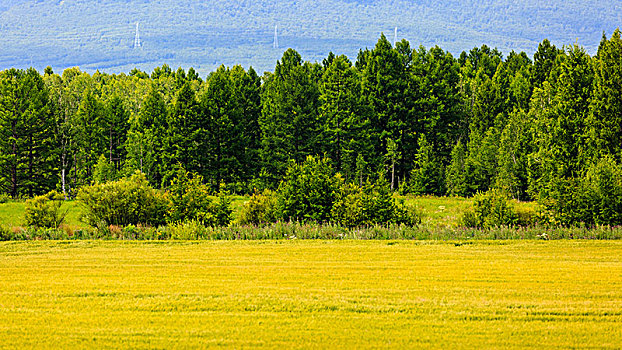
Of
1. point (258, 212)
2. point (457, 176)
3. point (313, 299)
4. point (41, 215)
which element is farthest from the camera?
point (457, 176)

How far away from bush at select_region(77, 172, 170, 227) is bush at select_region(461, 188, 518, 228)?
11548 millimetres

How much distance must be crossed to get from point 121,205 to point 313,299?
1505cm

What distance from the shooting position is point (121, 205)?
24.4 meters

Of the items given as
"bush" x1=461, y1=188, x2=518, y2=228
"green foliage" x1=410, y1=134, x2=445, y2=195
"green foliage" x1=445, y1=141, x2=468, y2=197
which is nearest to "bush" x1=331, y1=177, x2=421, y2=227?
"bush" x1=461, y1=188, x2=518, y2=228

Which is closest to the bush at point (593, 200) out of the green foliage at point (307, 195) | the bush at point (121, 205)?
the green foliage at point (307, 195)

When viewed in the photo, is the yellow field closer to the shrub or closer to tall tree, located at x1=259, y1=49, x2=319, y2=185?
the shrub

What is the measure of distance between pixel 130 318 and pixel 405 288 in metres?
5.13

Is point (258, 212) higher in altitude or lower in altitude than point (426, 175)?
lower

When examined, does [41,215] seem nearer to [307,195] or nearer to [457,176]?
[307,195]

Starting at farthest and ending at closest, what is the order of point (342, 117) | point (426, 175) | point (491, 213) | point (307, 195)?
1. point (342, 117)
2. point (426, 175)
3. point (307, 195)
4. point (491, 213)

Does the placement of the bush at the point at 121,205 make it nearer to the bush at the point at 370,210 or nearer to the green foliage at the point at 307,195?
the green foliage at the point at 307,195

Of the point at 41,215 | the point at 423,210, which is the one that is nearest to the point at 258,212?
the point at 423,210

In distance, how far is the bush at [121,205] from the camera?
24312mm

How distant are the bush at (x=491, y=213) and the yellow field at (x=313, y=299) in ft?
17.7
